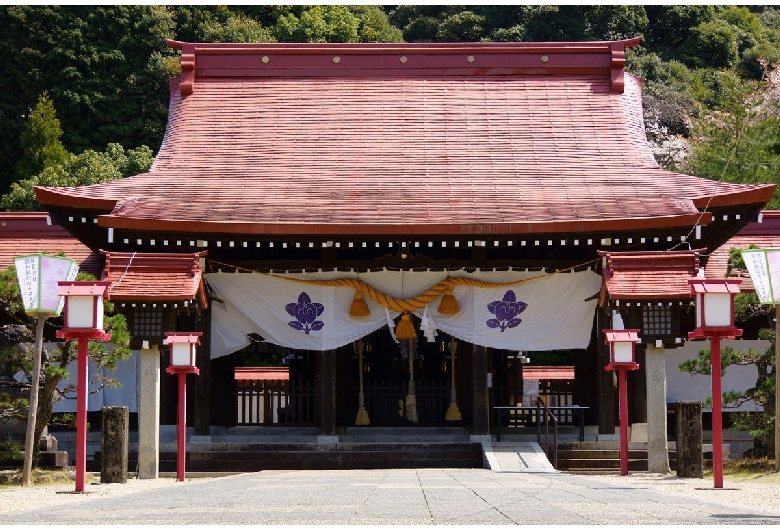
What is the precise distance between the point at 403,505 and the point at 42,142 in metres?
34.3

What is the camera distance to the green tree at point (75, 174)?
37156 mm

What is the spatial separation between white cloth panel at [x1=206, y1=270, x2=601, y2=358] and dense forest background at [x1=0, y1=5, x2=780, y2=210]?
A: 15.6 meters

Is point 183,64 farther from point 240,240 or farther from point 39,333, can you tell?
point 39,333

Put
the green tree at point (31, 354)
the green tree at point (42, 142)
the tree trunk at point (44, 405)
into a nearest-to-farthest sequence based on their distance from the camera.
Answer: the green tree at point (31, 354) < the tree trunk at point (44, 405) < the green tree at point (42, 142)

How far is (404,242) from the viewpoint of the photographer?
20.5 m

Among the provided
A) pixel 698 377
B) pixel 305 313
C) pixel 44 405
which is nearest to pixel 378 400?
pixel 305 313

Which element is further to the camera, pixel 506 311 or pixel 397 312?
pixel 397 312

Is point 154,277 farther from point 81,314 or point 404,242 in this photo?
point 81,314

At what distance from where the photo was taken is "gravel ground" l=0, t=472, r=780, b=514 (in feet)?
→ 41.1

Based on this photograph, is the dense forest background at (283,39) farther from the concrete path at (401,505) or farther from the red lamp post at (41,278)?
the concrete path at (401,505)

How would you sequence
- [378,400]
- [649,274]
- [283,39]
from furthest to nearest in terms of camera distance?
[283,39], [378,400], [649,274]

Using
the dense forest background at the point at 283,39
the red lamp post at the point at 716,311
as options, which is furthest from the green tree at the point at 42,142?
the red lamp post at the point at 716,311

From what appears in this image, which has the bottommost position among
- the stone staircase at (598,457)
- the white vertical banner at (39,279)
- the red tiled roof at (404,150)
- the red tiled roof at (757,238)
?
the stone staircase at (598,457)

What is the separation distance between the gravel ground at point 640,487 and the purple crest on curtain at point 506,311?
3.68 m
